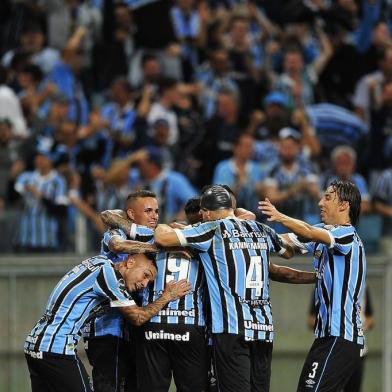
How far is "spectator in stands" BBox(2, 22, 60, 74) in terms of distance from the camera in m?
17.5

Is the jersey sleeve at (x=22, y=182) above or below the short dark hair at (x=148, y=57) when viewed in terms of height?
below

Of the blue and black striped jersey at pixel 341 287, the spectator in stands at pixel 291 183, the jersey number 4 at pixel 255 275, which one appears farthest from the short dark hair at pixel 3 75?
the blue and black striped jersey at pixel 341 287

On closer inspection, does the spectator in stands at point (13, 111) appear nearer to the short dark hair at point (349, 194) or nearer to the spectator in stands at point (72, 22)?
the spectator in stands at point (72, 22)

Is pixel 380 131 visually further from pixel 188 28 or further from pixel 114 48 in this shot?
pixel 114 48

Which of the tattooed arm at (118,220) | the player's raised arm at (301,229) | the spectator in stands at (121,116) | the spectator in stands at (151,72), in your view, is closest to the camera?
the player's raised arm at (301,229)

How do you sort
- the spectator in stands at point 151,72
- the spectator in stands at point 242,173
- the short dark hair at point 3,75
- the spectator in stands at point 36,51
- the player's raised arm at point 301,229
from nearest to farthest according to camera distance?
the player's raised arm at point 301,229
the spectator in stands at point 242,173
the short dark hair at point 3,75
the spectator in stands at point 151,72
the spectator in stands at point 36,51

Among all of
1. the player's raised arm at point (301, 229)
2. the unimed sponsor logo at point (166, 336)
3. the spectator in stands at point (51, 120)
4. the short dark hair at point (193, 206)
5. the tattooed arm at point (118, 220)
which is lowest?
the unimed sponsor logo at point (166, 336)

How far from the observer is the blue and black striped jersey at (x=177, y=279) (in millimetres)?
9898

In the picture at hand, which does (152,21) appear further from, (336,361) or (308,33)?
(336,361)

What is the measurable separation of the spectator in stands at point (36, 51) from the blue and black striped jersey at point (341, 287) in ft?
28.3

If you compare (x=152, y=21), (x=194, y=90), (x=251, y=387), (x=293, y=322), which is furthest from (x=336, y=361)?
(x=152, y=21)

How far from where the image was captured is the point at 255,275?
9.70 meters

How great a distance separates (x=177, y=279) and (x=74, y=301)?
2.76 ft

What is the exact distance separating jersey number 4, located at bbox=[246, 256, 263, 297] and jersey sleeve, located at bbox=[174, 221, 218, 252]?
14.7 inches
